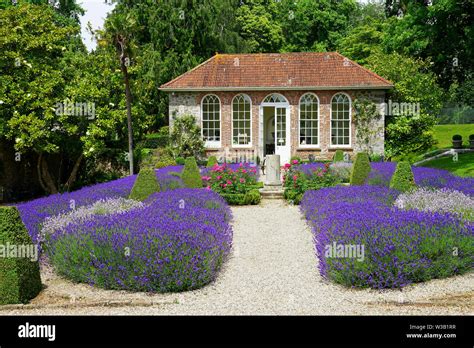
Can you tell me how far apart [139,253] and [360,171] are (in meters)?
11.3

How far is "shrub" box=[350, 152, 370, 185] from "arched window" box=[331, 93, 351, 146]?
9.26 m

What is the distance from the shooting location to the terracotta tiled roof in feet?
86.8

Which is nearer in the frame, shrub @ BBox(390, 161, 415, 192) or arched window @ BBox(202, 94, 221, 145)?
shrub @ BBox(390, 161, 415, 192)

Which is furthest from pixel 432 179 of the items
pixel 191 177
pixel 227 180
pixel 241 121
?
pixel 241 121

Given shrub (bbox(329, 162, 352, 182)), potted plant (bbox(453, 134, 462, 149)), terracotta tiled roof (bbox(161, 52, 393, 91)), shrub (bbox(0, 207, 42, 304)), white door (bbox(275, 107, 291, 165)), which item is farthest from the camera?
potted plant (bbox(453, 134, 462, 149))

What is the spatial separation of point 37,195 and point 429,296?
63.5 feet

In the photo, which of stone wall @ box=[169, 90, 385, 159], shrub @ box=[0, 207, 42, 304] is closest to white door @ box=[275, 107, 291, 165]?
stone wall @ box=[169, 90, 385, 159]

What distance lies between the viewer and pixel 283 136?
27.2m

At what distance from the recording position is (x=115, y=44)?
23.1m

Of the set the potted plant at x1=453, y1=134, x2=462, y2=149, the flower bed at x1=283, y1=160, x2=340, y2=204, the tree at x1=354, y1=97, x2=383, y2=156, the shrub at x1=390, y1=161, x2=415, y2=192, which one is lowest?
the flower bed at x1=283, y1=160, x2=340, y2=204

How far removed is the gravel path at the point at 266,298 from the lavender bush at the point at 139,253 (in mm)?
191

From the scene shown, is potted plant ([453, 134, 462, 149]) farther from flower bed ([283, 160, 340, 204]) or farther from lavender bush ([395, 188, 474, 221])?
lavender bush ([395, 188, 474, 221])

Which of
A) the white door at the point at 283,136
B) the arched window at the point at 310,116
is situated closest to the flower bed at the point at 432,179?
the arched window at the point at 310,116

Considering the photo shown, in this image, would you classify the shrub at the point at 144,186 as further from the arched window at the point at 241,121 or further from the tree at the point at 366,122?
the tree at the point at 366,122
